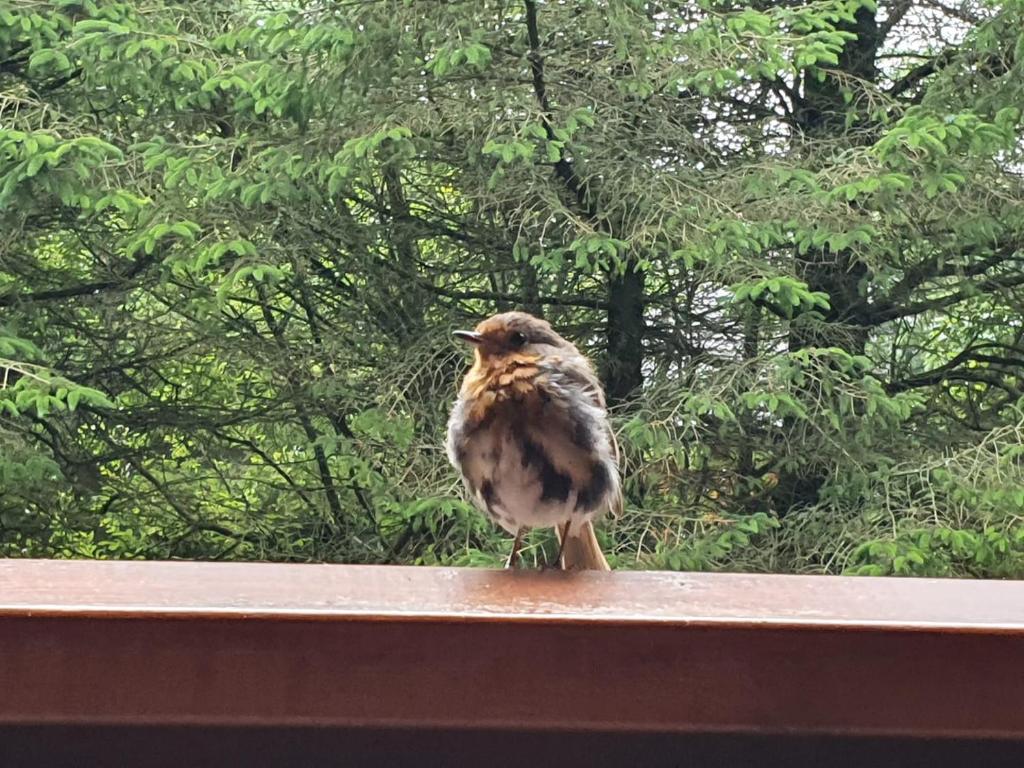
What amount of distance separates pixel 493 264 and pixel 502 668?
4.01ft

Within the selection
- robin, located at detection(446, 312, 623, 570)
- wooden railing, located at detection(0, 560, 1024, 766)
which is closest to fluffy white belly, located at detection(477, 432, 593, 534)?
robin, located at detection(446, 312, 623, 570)

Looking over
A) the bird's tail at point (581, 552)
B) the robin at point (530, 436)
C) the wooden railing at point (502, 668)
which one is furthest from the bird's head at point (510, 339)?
the wooden railing at point (502, 668)

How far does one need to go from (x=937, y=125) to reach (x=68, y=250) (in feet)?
4.18

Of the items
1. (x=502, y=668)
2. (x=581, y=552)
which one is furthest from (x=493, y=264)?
(x=502, y=668)

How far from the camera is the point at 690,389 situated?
156 cm

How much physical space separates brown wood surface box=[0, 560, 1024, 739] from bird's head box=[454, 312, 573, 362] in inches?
18.3

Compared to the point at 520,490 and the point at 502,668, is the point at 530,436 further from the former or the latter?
the point at 502,668

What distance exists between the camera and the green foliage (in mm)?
1517

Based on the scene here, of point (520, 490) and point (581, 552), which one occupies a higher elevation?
point (520, 490)

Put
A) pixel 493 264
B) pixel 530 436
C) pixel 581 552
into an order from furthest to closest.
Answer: pixel 493 264
pixel 581 552
pixel 530 436

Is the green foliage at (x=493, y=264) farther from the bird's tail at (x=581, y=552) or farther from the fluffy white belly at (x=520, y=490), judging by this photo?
the fluffy white belly at (x=520, y=490)

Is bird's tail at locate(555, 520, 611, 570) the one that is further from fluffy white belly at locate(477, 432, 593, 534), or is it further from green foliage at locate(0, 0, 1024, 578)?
green foliage at locate(0, 0, 1024, 578)

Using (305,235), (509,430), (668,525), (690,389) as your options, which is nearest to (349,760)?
(509,430)

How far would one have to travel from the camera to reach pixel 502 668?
0.47 metres
